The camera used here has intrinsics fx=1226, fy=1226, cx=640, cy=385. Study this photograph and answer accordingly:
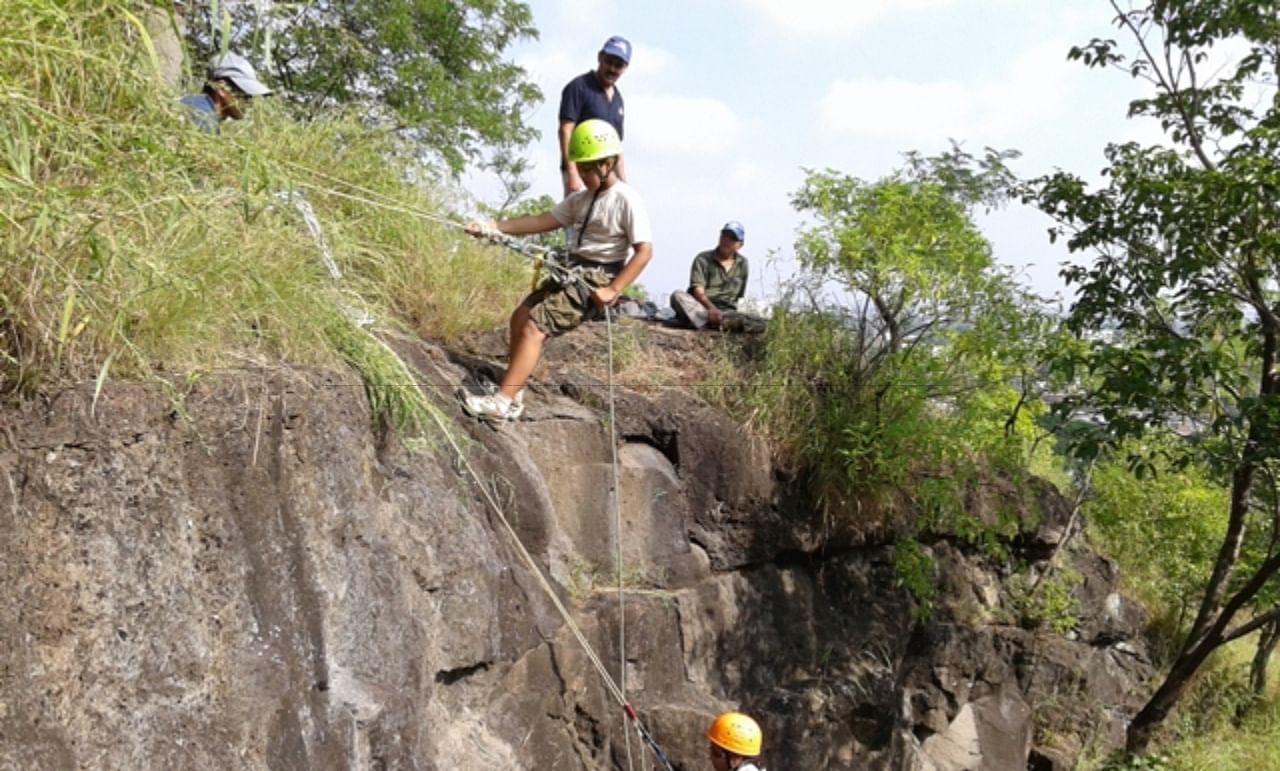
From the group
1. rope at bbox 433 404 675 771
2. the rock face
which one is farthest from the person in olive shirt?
rope at bbox 433 404 675 771

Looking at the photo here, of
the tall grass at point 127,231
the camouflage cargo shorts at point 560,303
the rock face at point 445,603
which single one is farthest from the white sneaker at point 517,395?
the tall grass at point 127,231

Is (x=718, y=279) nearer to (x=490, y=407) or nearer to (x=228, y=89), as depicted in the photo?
(x=490, y=407)

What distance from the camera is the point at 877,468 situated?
7898 millimetres

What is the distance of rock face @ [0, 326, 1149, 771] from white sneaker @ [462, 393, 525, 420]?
Answer: 79mm

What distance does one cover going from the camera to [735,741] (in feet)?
15.9

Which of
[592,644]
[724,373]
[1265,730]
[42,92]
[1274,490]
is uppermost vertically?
[42,92]

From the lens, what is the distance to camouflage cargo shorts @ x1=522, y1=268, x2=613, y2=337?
244 inches

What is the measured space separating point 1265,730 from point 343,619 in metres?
10.0

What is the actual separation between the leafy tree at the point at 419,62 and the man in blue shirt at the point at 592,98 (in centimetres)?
426

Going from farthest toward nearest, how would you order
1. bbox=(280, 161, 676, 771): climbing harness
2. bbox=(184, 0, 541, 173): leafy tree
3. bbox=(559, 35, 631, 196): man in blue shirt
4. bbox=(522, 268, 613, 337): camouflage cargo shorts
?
bbox=(184, 0, 541, 173): leafy tree, bbox=(559, 35, 631, 196): man in blue shirt, bbox=(522, 268, 613, 337): camouflage cargo shorts, bbox=(280, 161, 676, 771): climbing harness

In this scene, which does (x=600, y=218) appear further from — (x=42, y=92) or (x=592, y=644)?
(x=42, y=92)

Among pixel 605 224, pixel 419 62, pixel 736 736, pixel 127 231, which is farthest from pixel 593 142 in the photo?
pixel 419 62

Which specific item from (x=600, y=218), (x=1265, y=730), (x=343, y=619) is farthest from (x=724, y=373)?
(x=1265, y=730)

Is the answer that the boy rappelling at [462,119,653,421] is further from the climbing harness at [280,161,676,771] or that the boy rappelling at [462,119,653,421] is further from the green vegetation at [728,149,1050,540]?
the green vegetation at [728,149,1050,540]
